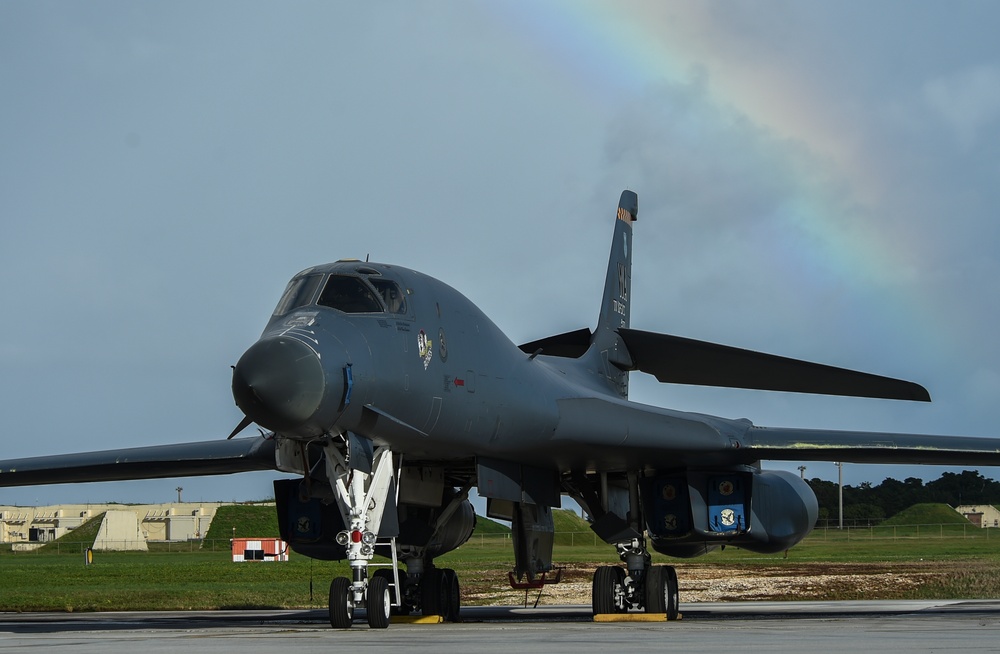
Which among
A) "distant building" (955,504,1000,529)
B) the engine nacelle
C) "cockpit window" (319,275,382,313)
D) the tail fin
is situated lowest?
"distant building" (955,504,1000,529)

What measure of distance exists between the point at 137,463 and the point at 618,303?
8552mm

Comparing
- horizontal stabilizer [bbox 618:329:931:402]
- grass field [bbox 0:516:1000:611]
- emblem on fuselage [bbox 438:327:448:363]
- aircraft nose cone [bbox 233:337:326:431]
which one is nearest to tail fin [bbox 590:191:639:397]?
horizontal stabilizer [bbox 618:329:931:402]

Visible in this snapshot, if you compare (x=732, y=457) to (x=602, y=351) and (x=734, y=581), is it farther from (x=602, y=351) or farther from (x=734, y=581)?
(x=734, y=581)

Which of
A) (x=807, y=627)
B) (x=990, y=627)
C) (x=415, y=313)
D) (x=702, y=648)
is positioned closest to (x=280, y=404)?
(x=415, y=313)

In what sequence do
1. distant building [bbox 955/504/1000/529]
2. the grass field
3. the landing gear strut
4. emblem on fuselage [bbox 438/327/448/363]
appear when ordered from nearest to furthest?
the landing gear strut, emblem on fuselage [bbox 438/327/448/363], the grass field, distant building [bbox 955/504/1000/529]

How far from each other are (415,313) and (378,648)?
4576mm

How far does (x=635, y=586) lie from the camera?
17234mm

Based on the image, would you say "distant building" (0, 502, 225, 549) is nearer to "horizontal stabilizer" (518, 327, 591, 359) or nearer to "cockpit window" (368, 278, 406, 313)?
"horizontal stabilizer" (518, 327, 591, 359)

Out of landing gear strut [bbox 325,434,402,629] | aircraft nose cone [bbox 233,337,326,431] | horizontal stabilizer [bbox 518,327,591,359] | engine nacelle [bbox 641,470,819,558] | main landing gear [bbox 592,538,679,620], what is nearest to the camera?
aircraft nose cone [bbox 233,337,326,431]

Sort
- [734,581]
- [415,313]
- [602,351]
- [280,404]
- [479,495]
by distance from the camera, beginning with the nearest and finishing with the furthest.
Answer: [280,404] → [415,313] → [479,495] → [602,351] → [734,581]

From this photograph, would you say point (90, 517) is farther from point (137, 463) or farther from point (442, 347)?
point (442, 347)

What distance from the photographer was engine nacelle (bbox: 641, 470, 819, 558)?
17656 mm

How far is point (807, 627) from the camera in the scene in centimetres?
1266

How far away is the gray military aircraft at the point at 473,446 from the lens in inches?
484
